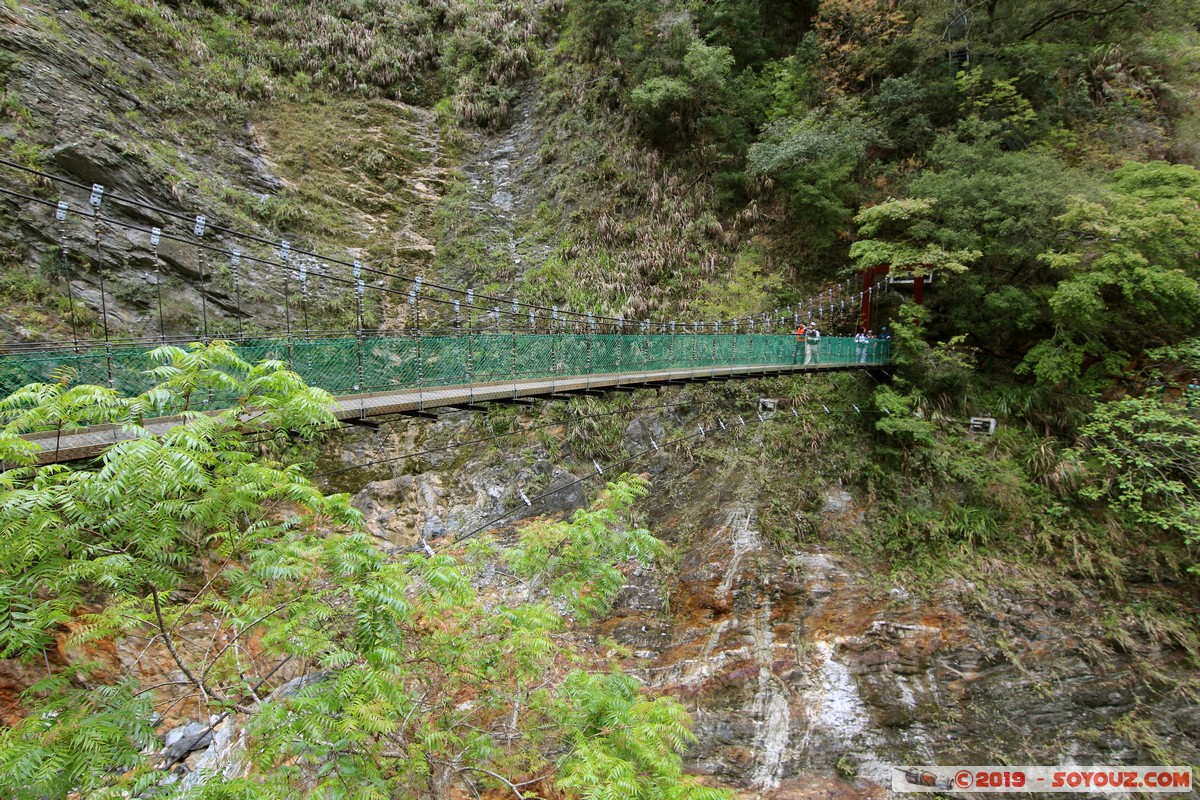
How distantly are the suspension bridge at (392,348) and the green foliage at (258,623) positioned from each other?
17.4 inches

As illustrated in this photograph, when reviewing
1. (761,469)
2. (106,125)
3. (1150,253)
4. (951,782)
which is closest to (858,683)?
(951,782)

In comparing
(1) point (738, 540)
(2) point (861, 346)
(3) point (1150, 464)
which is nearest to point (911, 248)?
(2) point (861, 346)

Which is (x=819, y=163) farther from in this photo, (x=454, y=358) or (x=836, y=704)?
(x=836, y=704)

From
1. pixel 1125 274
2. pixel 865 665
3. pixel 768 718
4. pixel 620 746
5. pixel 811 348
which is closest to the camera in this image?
pixel 620 746

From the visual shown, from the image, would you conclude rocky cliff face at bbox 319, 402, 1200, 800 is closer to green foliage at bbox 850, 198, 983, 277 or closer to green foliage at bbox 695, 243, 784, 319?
green foliage at bbox 850, 198, 983, 277

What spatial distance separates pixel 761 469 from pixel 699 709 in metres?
3.62

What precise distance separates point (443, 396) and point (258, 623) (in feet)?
7.07

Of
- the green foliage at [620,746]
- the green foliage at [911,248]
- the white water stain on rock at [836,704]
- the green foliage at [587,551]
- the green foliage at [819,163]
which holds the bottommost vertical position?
the white water stain on rock at [836,704]

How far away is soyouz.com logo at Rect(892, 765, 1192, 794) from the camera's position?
17.8ft

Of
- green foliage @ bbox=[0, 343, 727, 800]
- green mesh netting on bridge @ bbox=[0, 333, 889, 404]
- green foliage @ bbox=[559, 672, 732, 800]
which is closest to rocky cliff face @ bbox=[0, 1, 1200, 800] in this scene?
green mesh netting on bridge @ bbox=[0, 333, 889, 404]

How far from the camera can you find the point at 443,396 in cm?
443

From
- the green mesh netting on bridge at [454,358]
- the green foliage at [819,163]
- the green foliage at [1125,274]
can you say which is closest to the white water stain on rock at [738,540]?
the green mesh netting on bridge at [454,358]

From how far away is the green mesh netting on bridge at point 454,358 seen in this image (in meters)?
3.21

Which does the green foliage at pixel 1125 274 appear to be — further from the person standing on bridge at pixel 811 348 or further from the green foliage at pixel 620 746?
the green foliage at pixel 620 746
